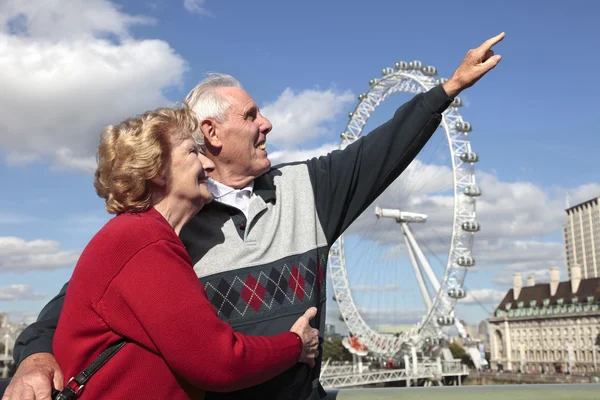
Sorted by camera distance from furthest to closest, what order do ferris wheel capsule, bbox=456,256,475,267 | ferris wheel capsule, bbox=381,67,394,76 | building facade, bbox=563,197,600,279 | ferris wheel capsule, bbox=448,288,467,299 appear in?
building facade, bbox=563,197,600,279 < ferris wheel capsule, bbox=381,67,394,76 < ferris wheel capsule, bbox=448,288,467,299 < ferris wheel capsule, bbox=456,256,475,267

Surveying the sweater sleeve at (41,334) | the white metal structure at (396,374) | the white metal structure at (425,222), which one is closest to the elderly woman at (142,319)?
the sweater sleeve at (41,334)

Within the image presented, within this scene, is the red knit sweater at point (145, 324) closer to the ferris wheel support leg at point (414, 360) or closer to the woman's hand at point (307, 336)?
the woman's hand at point (307, 336)

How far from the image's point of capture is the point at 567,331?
65.2 meters

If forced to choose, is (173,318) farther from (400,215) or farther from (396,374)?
(396,374)

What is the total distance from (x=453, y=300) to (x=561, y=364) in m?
38.3

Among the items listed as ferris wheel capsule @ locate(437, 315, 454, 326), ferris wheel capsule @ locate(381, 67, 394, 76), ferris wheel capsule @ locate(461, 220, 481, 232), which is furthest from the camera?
ferris wheel capsule @ locate(381, 67, 394, 76)

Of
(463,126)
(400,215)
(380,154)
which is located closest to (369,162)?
(380,154)

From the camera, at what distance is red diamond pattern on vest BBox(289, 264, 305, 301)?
1.94 m

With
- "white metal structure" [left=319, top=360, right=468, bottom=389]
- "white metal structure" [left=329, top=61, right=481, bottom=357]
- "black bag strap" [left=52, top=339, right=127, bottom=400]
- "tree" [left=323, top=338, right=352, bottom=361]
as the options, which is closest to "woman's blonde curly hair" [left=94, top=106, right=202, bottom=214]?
"black bag strap" [left=52, top=339, right=127, bottom=400]

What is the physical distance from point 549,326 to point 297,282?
7149 centimetres

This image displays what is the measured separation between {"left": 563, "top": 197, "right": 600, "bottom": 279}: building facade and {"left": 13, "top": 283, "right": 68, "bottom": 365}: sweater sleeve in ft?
342

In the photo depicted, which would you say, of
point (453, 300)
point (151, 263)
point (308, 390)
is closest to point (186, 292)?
point (151, 263)

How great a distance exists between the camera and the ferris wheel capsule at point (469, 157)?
27969 millimetres

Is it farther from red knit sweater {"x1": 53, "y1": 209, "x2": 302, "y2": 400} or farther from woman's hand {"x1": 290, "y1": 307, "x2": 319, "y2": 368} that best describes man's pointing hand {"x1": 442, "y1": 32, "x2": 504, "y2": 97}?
red knit sweater {"x1": 53, "y1": 209, "x2": 302, "y2": 400}
